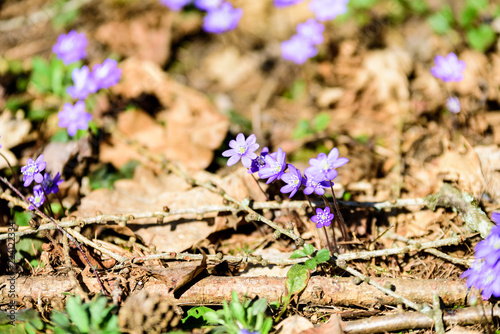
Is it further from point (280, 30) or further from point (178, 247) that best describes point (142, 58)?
point (178, 247)

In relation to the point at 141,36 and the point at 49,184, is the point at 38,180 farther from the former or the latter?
the point at 141,36

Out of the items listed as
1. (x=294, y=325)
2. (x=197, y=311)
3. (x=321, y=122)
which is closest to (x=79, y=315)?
(x=197, y=311)

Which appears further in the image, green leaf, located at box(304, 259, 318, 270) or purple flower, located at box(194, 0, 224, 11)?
purple flower, located at box(194, 0, 224, 11)

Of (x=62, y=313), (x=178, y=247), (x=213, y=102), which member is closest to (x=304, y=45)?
(x=213, y=102)

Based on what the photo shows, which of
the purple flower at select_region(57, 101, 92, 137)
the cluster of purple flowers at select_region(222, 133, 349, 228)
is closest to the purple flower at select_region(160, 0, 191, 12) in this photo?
the purple flower at select_region(57, 101, 92, 137)

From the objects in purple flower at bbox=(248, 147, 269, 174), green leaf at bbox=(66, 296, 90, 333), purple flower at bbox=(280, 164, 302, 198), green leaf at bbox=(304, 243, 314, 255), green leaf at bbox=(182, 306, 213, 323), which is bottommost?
green leaf at bbox=(182, 306, 213, 323)

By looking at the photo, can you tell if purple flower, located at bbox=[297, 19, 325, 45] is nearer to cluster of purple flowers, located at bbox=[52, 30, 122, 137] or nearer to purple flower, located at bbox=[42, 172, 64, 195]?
cluster of purple flowers, located at bbox=[52, 30, 122, 137]

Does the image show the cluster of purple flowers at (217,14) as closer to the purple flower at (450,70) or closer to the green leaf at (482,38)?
the purple flower at (450,70)

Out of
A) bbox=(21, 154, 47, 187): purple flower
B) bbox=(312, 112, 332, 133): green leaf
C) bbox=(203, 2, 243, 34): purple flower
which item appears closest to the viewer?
bbox=(21, 154, 47, 187): purple flower
